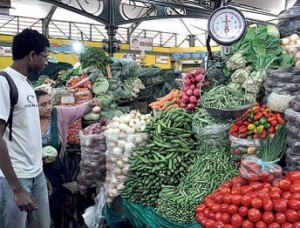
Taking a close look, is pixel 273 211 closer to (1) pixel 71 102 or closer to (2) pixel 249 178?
(2) pixel 249 178

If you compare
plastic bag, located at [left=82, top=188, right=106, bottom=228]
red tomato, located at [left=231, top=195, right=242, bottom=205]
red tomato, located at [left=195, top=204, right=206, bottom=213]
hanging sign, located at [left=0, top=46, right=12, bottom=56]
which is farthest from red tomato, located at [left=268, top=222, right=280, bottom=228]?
hanging sign, located at [left=0, top=46, right=12, bottom=56]

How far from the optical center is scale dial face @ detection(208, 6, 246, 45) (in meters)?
3.17

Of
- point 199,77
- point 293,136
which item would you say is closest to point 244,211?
point 293,136

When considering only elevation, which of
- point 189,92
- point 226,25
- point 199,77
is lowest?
point 189,92

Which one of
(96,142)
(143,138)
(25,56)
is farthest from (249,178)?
(96,142)

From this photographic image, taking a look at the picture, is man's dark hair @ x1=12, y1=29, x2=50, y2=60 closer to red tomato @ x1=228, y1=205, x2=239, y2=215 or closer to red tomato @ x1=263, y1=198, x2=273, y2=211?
red tomato @ x1=228, y1=205, x2=239, y2=215

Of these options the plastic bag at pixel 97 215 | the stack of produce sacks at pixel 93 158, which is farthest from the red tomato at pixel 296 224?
the stack of produce sacks at pixel 93 158

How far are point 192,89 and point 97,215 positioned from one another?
1.41m

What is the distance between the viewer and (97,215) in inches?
144

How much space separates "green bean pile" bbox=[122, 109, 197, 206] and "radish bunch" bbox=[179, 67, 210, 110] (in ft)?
0.35

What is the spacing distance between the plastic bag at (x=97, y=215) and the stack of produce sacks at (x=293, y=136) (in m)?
1.79

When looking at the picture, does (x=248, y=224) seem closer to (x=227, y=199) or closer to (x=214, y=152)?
(x=227, y=199)

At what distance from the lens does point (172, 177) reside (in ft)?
9.89

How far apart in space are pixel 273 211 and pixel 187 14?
26.0 ft
